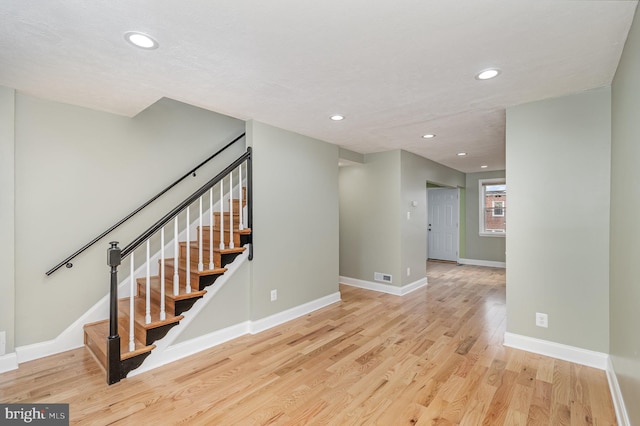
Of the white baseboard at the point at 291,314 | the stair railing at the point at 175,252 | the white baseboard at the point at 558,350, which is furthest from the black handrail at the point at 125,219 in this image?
the white baseboard at the point at 558,350

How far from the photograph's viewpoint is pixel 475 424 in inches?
74.8

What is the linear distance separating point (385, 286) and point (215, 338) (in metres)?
2.96

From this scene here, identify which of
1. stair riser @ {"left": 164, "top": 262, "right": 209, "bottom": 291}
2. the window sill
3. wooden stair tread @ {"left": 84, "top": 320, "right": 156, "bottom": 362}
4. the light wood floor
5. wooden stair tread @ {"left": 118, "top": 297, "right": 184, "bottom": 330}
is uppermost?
the window sill

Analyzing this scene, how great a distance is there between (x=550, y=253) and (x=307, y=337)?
2504 millimetres

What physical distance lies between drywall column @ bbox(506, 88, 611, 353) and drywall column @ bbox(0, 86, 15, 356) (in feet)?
14.7

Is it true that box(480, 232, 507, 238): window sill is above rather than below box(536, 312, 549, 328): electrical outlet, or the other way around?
above

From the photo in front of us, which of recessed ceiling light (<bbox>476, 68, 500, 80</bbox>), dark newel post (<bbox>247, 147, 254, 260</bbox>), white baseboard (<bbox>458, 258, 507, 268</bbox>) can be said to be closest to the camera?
recessed ceiling light (<bbox>476, 68, 500, 80</bbox>)

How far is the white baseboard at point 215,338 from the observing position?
261 cm

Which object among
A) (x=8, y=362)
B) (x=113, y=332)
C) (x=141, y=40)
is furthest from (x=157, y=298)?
(x=141, y=40)

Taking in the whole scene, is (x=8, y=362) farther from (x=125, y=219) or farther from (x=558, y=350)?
(x=558, y=350)

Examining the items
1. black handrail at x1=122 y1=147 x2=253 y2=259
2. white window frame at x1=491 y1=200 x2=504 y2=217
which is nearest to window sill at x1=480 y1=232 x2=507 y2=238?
white window frame at x1=491 y1=200 x2=504 y2=217

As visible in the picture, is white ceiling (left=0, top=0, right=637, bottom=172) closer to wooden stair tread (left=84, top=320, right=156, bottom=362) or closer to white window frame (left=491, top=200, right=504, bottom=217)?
wooden stair tread (left=84, top=320, right=156, bottom=362)

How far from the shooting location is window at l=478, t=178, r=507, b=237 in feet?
24.5

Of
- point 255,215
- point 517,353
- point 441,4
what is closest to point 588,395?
point 517,353
